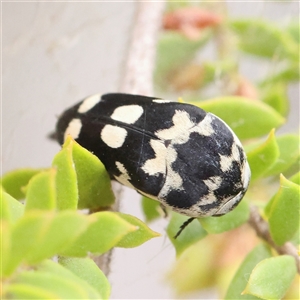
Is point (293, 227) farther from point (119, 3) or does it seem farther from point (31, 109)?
point (119, 3)

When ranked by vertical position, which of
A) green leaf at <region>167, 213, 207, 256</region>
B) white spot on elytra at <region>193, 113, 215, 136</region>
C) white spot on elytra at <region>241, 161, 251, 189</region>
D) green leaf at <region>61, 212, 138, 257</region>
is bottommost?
green leaf at <region>167, 213, 207, 256</region>

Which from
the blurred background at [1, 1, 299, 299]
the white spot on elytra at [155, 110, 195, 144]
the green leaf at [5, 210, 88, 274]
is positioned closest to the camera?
the green leaf at [5, 210, 88, 274]

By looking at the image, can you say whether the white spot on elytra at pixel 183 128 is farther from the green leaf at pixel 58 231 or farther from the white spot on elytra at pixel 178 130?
the green leaf at pixel 58 231

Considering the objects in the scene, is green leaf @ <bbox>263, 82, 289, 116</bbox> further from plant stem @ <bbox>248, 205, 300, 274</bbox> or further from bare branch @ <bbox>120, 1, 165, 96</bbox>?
plant stem @ <bbox>248, 205, 300, 274</bbox>

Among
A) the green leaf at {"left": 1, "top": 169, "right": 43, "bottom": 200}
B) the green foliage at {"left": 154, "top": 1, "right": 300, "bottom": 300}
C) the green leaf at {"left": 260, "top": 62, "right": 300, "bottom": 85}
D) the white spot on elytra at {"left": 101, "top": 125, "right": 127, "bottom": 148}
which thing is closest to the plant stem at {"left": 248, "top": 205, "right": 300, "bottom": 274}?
the green foliage at {"left": 154, "top": 1, "right": 300, "bottom": 300}

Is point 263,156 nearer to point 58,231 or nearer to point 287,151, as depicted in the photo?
point 287,151

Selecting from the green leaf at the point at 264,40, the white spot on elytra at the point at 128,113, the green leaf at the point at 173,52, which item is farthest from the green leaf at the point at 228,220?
the green leaf at the point at 173,52

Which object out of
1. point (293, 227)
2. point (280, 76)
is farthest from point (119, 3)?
point (293, 227)
